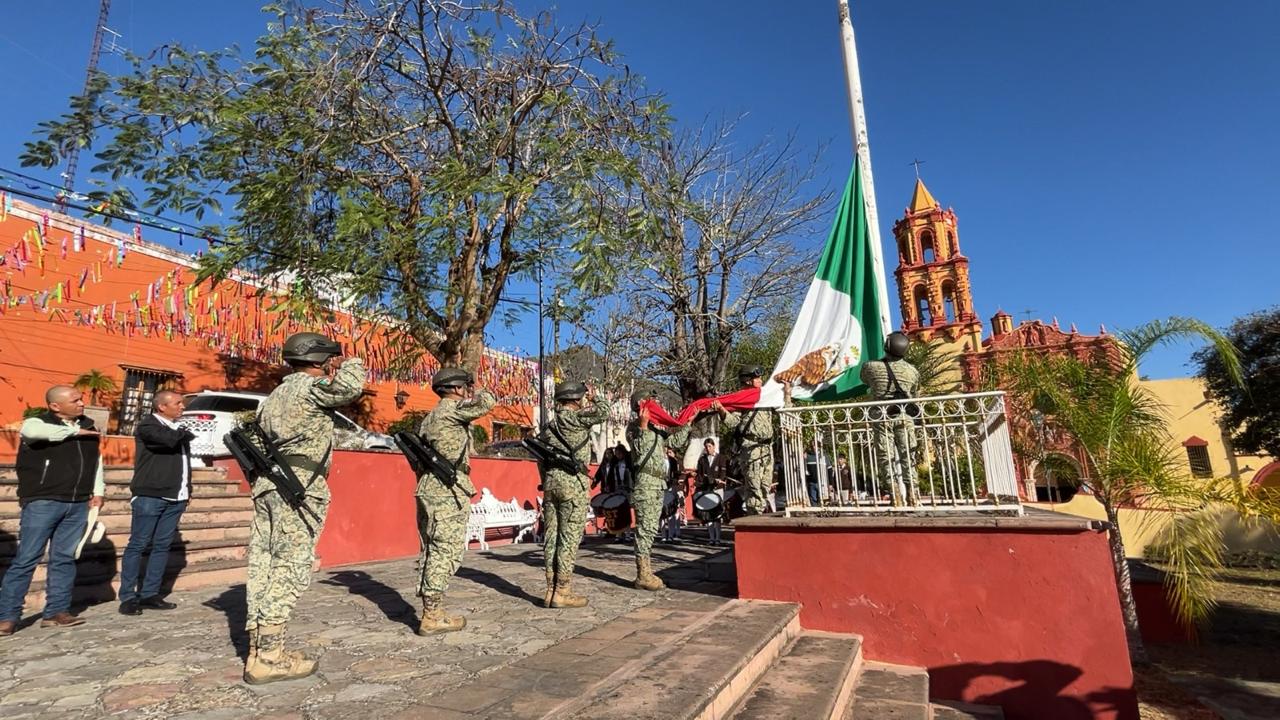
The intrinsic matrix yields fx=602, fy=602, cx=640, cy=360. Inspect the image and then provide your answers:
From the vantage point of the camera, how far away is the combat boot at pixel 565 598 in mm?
5000

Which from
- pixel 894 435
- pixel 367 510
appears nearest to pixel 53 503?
pixel 367 510

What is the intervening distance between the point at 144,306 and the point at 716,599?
14.4m

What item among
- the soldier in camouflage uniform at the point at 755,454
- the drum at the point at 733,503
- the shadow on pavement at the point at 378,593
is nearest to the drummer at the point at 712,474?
the drum at the point at 733,503

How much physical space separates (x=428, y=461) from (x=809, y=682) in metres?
3.01

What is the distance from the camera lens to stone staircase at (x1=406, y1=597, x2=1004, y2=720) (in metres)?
2.79

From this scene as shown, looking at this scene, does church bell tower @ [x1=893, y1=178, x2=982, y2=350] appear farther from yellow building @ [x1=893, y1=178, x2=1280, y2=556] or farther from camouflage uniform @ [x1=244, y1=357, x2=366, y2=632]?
camouflage uniform @ [x1=244, y1=357, x2=366, y2=632]

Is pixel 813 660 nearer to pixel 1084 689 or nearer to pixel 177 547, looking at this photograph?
pixel 1084 689

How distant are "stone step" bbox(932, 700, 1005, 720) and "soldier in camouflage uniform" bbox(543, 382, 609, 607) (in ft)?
9.11

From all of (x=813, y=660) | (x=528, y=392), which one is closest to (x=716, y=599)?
(x=813, y=660)

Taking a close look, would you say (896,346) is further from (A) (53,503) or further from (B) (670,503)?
(A) (53,503)

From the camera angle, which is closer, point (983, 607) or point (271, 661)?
point (271, 661)

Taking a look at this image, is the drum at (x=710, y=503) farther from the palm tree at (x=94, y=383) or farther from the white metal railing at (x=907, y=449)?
the palm tree at (x=94, y=383)

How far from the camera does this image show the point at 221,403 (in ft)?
41.0

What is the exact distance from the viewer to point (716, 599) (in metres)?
5.16
